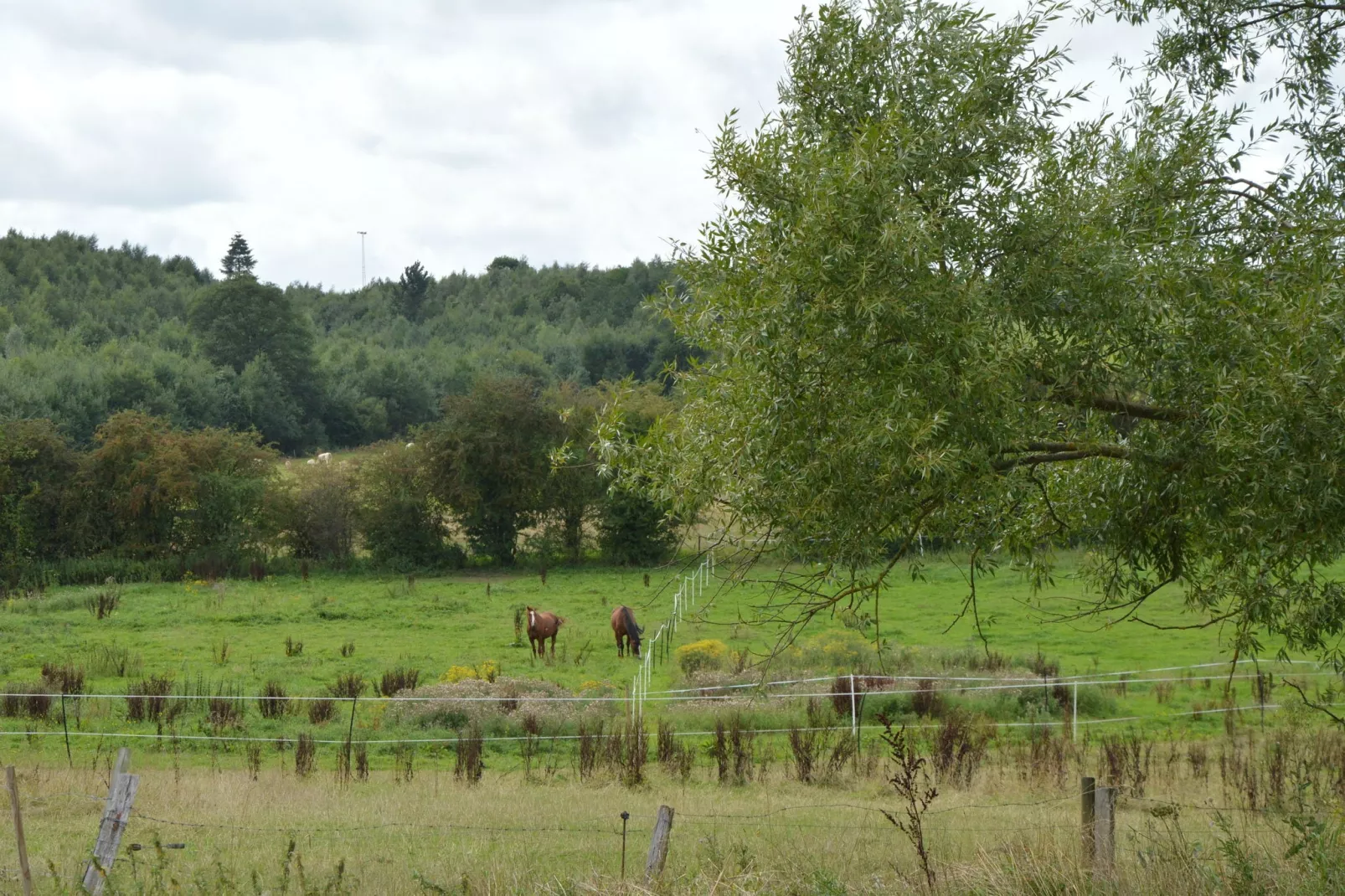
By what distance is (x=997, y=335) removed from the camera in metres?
6.47

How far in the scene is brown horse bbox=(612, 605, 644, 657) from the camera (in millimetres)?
23156

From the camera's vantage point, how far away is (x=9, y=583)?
36.7 metres

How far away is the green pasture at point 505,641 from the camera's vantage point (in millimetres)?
17234

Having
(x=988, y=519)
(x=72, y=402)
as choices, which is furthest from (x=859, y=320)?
(x=72, y=402)

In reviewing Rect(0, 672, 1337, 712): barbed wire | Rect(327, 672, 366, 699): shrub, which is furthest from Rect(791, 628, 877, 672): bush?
Rect(327, 672, 366, 699): shrub

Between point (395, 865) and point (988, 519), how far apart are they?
467 centimetres

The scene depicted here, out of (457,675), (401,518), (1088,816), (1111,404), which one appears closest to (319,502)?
(401,518)

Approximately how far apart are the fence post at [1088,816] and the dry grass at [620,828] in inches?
8.8

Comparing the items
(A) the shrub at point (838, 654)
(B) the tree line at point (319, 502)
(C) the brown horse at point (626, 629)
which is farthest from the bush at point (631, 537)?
(A) the shrub at point (838, 654)

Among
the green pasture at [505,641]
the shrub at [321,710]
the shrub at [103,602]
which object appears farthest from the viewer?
the shrub at [103,602]

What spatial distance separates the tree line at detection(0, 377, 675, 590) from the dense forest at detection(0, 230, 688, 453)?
2618 millimetres

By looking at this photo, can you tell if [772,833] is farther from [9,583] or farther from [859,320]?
[9,583]

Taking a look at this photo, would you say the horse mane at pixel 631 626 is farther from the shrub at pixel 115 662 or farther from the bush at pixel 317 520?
the bush at pixel 317 520

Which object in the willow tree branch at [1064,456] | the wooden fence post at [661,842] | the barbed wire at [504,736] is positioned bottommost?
the barbed wire at [504,736]
